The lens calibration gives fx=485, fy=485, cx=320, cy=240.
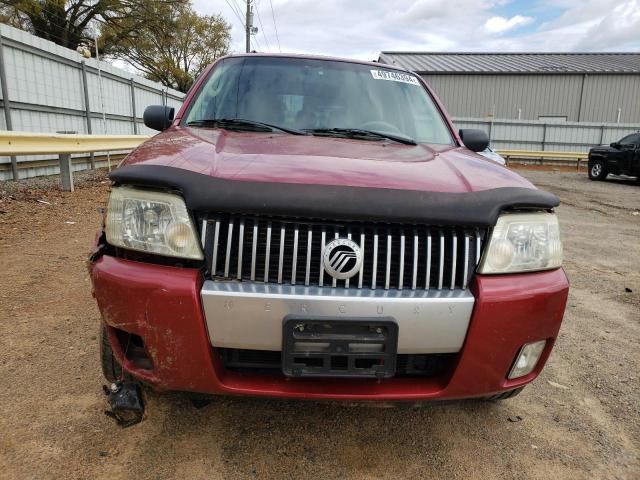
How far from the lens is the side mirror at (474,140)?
300cm

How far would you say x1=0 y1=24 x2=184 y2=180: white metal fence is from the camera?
7.74 m

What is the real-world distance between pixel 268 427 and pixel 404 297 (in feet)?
3.05

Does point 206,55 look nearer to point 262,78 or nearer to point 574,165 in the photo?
point 574,165

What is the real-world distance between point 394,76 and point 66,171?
20.1ft

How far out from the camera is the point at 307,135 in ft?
8.00

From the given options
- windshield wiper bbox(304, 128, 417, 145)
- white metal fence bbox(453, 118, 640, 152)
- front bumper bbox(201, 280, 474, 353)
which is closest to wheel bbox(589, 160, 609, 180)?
white metal fence bbox(453, 118, 640, 152)

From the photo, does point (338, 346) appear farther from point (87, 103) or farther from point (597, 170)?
point (597, 170)

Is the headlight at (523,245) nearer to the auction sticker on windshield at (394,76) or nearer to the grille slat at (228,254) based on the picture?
the grille slat at (228,254)

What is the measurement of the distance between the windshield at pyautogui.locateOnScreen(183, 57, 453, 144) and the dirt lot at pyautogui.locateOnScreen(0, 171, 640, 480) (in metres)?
1.42

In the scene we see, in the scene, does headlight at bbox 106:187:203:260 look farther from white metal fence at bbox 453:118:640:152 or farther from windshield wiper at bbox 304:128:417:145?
white metal fence at bbox 453:118:640:152

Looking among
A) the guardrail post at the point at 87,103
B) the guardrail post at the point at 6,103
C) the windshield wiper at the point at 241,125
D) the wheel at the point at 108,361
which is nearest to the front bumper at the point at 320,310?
the wheel at the point at 108,361

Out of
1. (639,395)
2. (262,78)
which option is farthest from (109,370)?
(639,395)

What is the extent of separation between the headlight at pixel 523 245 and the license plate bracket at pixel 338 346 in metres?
0.43

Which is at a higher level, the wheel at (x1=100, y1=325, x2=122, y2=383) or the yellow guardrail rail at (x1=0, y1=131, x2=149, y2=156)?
the yellow guardrail rail at (x1=0, y1=131, x2=149, y2=156)
